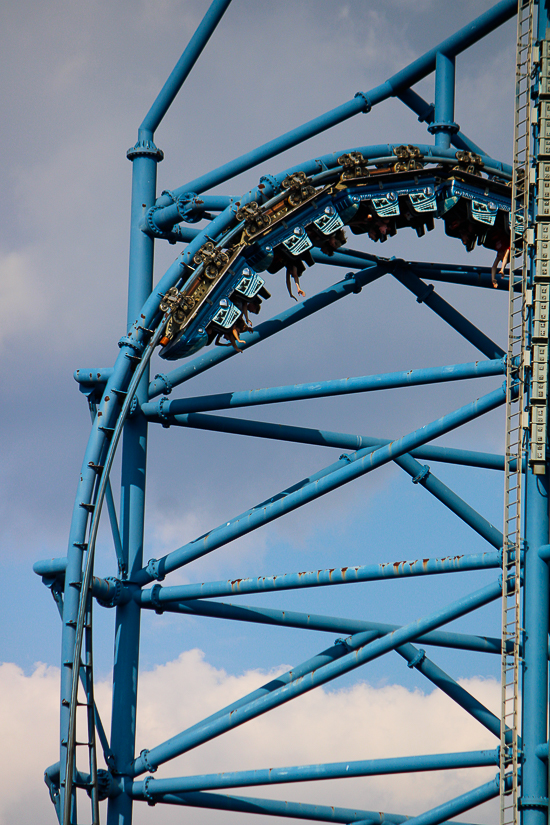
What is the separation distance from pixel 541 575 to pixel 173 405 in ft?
17.7

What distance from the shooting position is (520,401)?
55.8ft

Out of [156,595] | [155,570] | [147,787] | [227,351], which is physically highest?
[227,351]

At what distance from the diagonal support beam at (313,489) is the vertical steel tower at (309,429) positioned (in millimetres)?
27

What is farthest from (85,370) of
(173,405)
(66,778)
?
(66,778)

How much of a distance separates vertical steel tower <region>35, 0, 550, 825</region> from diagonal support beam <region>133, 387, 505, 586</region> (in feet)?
0.09

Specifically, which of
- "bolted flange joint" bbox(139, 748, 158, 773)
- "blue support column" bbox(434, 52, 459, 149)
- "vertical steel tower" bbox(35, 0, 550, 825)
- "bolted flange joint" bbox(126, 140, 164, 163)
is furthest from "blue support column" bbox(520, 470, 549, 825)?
"bolted flange joint" bbox(126, 140, 164, 163)

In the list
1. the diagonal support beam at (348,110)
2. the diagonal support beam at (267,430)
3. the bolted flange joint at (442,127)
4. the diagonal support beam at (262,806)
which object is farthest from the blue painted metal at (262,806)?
the bolted flange joint at (442,127)

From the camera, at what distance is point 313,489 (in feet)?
57.6

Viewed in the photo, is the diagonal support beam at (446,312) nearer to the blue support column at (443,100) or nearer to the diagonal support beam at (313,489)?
the blue support column at (443,100)

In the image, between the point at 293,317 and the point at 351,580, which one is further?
the point at 293,317

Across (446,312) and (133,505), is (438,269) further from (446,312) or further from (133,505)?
(133,505)

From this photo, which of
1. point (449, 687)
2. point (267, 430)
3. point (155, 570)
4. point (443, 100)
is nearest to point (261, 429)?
point (267, 430)

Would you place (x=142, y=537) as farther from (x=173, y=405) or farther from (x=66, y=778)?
(x=66, y=778)

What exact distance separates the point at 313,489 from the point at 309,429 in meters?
1.88
